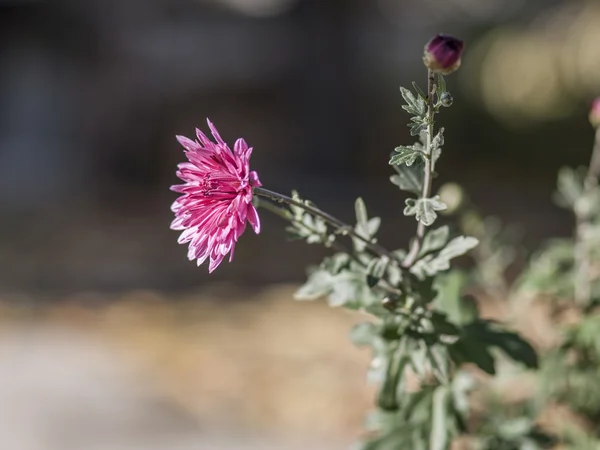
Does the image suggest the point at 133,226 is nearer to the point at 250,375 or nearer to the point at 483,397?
the point at 250,375

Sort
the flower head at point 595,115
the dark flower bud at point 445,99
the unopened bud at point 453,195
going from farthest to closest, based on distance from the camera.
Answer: the unopened bud at point 453,195, the flower head at point 595,115, the dark flower bud at point 445,99

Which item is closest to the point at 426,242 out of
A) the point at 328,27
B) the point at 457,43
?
the point at 457,43

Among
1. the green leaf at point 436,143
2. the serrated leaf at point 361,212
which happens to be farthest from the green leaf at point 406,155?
the serrated leaf at point 361,212

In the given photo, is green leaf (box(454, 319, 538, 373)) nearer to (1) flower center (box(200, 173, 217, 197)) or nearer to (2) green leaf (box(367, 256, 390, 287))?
(2) green leaf (box(367, 256, 390, 287))

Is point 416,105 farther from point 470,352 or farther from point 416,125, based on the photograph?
point 470,352

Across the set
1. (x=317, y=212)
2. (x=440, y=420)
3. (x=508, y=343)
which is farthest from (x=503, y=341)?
(x=317, y=212)

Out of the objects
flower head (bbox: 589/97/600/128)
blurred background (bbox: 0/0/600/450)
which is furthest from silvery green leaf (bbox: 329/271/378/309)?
blurred background (bbox: 0/0/600/450)

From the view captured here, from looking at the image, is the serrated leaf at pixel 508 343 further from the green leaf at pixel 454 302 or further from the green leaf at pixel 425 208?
the green leaf at pixel 425 208
